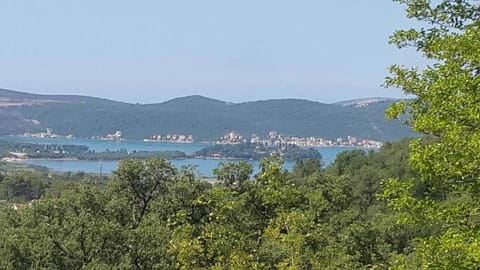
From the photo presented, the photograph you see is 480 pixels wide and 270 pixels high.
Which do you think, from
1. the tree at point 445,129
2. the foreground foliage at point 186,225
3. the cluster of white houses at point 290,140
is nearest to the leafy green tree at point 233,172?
the foreground foliage at point 186,225

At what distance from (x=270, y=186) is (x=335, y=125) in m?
171

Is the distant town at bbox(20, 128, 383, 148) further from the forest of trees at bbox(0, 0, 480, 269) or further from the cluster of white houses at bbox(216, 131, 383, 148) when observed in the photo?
the forest of trees at bbox(0, 0, 480, 269)

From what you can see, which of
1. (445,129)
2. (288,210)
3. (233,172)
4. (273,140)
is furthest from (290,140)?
(445,129)

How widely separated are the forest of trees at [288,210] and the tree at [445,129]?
0.04 feet

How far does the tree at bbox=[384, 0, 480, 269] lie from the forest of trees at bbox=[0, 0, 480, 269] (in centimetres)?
1

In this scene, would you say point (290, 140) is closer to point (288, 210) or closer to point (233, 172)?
point (233, 172)

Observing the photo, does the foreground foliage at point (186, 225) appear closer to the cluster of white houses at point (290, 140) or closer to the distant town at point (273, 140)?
the distant town at point (273, 140)

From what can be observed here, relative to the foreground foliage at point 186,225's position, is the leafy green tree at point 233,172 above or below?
above

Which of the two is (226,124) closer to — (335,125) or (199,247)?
(335,125)

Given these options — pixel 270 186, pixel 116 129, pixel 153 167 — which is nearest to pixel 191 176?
pixel 153 167

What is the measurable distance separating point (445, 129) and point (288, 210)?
4.28m

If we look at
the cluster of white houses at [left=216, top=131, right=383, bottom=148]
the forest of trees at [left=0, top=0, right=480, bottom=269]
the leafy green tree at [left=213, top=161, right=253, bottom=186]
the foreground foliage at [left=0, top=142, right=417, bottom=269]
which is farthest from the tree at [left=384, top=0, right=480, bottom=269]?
the cluster of white houses at [left=216, top=131, right=383, bottom=148]

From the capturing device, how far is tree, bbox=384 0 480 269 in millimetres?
6375

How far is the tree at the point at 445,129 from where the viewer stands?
251 inches
